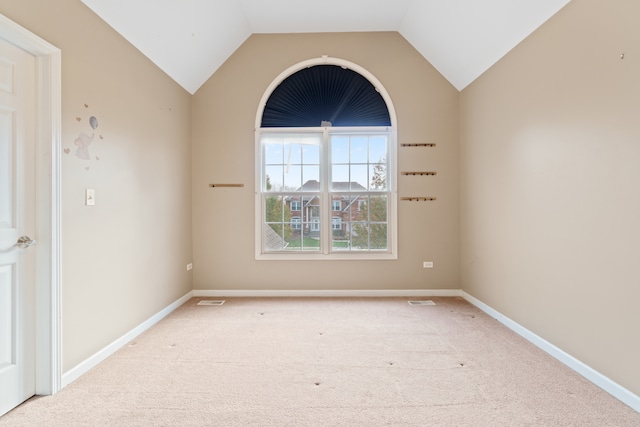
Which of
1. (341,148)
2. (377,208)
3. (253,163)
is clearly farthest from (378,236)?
(253,163)

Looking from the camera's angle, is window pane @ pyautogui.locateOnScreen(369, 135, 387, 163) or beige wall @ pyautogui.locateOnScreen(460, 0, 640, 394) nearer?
beige wall @ pyautogui.locateOnScreen(460, 0, 640, 394)

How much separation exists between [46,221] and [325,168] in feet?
9.39

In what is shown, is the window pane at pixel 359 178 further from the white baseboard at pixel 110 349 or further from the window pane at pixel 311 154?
the white baseboard at pixel 110 349

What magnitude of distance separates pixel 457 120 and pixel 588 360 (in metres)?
2.88

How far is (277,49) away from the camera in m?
3.98

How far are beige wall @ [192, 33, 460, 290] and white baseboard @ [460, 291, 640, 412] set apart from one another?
1.06m

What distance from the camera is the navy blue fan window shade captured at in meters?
4.03

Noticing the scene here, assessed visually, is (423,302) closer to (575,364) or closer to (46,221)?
(575,364)

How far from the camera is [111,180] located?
254cm

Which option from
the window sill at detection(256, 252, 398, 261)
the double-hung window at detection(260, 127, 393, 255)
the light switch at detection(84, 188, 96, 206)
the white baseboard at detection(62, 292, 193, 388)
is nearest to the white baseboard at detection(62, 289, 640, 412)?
the white baseboard at detection(62, 292, 193, 388)

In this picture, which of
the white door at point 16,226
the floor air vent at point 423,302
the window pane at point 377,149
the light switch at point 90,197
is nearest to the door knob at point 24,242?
the white door at point 16,226

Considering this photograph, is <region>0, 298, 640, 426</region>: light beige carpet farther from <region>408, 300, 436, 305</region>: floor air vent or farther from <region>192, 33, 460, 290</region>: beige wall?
<region>192, 33, 460, 290</region>: beige wall

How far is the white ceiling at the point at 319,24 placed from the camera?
8.56ft

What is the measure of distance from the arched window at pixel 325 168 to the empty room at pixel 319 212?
29mm
